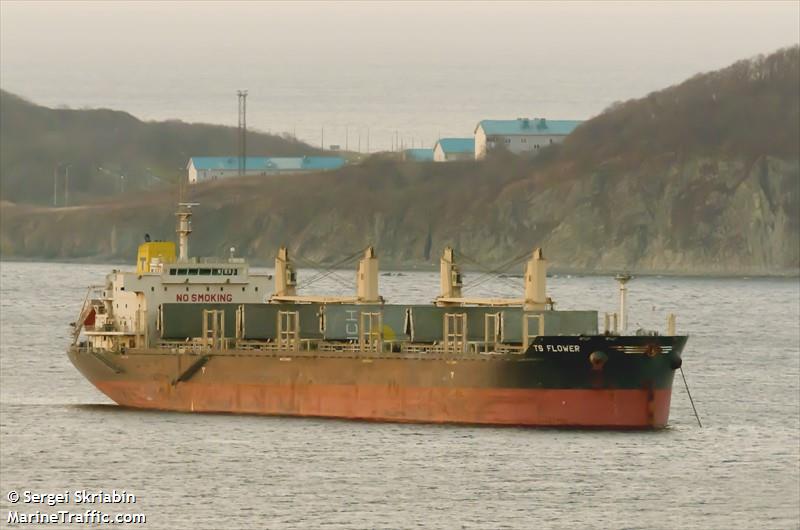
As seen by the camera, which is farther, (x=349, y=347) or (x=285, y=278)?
Answer: (x=285, y=278)

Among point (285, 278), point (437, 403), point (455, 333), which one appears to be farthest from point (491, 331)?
point (285, 278)

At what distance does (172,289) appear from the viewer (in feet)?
245

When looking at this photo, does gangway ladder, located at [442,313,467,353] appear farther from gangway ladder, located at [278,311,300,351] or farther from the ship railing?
gangway ladder, located at [278,311,300,351]

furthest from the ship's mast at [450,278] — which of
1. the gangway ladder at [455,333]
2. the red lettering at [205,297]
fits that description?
the red lettering at [205,297]

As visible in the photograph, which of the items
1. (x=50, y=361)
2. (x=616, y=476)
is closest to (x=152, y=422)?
(x=616, y=476)

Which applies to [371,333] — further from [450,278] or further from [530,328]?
[530,328]

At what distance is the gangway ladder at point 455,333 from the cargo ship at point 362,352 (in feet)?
0.29

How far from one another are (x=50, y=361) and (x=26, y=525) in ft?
153

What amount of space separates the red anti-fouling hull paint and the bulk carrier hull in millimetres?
31

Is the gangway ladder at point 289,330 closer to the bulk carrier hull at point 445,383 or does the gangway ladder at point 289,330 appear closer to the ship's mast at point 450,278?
the bulk carrier hull at point 445,383

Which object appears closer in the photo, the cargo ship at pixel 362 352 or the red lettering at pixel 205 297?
the cargo ship at pixel 362 352

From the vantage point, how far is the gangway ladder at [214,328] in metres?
72.2

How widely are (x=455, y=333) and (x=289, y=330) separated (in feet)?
21.2

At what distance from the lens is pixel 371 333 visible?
70188mm
